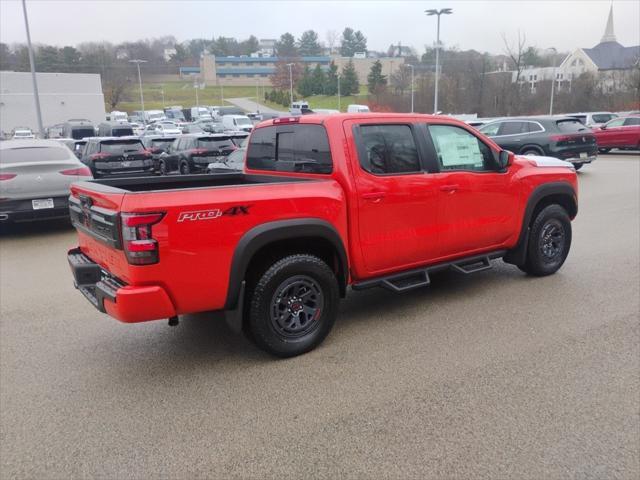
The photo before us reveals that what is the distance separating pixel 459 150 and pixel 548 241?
Result: 1745 mm

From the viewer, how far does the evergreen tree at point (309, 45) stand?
148 meters

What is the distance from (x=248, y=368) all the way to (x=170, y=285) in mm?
957

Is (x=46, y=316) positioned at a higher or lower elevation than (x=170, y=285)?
lower

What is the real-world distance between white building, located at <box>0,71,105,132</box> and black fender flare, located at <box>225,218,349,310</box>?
Result: 60834 mm

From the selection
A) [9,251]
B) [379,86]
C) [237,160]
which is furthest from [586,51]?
[9,251]

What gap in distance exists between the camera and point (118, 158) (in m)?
13.6

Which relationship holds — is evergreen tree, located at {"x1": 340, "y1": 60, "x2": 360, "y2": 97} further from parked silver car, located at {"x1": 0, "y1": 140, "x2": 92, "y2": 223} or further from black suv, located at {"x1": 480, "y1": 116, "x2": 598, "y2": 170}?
parked silver car, located at {"x1": 0, "y1": 140, "x2": 92, "y2": 223}

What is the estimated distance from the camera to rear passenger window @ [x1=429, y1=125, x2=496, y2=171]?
200 inches

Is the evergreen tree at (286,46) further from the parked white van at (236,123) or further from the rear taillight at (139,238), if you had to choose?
the rear taillight at (139,238)

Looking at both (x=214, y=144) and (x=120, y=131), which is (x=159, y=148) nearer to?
(x=214, y=144)

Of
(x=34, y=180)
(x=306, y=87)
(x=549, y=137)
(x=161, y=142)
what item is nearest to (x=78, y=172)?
(x=34, y=180)

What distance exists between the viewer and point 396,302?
5.47 meters

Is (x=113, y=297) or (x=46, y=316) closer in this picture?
(x=113, y=297)

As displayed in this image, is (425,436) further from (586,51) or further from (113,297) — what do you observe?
(586,51)
